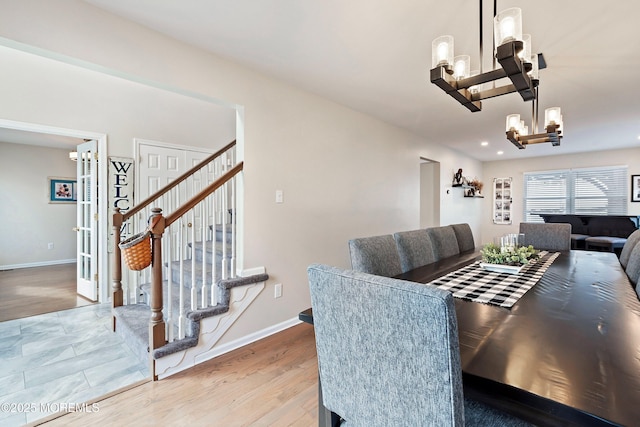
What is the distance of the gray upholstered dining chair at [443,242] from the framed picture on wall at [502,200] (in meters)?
5.26

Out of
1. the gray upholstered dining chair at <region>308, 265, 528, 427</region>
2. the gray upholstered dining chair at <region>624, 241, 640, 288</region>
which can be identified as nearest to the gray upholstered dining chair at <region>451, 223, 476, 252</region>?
the gray upholstered dining chair at <region>624, 241, 640, 288</region>

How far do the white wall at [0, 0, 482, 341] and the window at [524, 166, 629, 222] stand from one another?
14.1 feet

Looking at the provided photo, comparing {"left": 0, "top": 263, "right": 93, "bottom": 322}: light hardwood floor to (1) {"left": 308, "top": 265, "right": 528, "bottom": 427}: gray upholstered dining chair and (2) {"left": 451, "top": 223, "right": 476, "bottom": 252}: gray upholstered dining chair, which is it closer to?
(1) {"left": 308, "top": 265, "right": 528, "bottom": 427}: gray upholstered dining chair

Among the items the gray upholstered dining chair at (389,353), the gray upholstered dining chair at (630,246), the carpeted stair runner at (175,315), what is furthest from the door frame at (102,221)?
the gray upholstered dining chair at (630,246)

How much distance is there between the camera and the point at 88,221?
3.68 metres

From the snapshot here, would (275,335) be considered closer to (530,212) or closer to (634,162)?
(530,212)

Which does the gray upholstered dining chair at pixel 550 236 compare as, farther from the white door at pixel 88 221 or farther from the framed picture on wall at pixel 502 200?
the white door at pixel 88 221

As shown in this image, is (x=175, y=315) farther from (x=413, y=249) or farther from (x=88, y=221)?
(x=88, y=221)

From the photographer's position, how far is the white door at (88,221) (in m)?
3.52

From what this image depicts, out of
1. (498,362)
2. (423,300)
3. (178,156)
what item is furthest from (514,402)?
(178,156)

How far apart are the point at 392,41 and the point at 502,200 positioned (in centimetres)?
650

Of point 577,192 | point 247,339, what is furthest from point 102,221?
point 577,192

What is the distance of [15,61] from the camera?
2.92 metres

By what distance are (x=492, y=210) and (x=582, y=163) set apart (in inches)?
76.6
